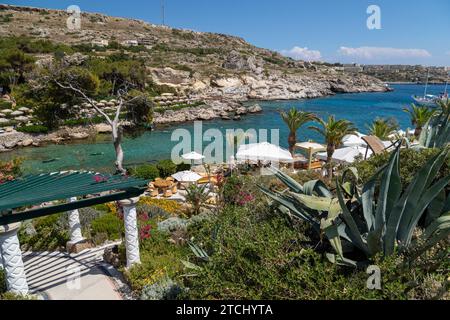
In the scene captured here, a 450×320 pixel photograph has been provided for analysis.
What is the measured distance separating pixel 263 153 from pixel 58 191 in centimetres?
1080

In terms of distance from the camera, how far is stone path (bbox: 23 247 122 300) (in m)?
5.76

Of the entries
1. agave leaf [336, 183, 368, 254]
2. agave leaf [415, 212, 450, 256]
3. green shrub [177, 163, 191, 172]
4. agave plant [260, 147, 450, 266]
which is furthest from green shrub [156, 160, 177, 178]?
agave leaf [415, 212, 450, 256]

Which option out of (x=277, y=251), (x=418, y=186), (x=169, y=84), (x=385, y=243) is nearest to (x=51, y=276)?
(x=277, y=251)

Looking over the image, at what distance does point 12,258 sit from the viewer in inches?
198

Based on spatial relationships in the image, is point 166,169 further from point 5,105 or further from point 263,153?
point 5,105

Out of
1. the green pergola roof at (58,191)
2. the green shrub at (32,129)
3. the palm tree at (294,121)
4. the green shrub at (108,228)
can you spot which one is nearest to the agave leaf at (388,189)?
the green pergola roof at (58,191)

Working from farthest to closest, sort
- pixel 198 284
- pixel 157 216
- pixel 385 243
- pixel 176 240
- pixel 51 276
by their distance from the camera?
1. pixel 157 216
2. pixel 176 240
3. pixel 51 276
4. pixel 198 284
5. pixel 385 243

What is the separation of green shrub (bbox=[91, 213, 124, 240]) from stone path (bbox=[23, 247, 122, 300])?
816 mm

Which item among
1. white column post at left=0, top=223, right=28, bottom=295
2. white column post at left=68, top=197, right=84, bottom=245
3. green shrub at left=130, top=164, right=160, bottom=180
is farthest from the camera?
green shrub at left=130, top=164, right=160, bottom=180

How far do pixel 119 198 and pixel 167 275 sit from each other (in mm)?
1579

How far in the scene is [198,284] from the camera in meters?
4.06

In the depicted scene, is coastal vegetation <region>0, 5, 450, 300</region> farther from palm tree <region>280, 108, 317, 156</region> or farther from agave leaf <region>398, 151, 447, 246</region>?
palm tree <region>280, 108, 317, 156</region>

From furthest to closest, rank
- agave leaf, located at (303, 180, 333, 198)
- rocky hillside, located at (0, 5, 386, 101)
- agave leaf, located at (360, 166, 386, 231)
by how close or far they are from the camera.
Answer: rocky hillside, located at (0, 5, 386, 101)
agave leaf, located at (303, 180, 333, 198)
agave leaf, located at (360, 166, 386, 231)
